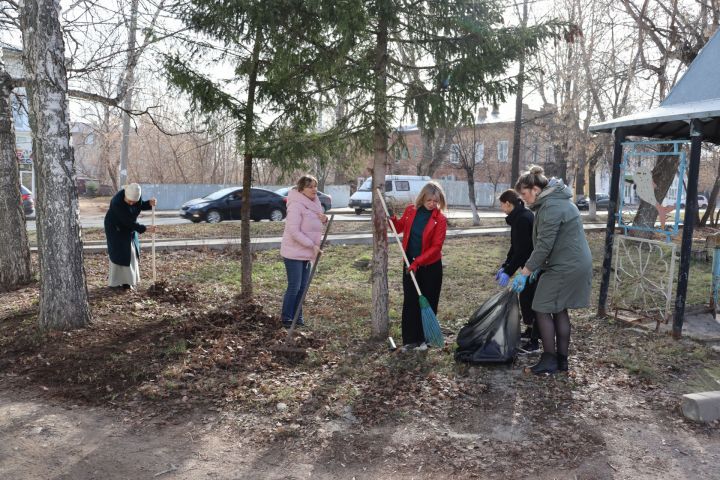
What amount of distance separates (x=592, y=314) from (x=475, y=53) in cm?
369

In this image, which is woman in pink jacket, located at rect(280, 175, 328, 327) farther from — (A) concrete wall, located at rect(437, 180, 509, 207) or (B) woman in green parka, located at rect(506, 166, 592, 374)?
(A) concrete wall, located at rect(437, 180, 509, 207)

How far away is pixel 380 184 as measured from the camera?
5527 mm

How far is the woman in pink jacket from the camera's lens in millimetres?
5918

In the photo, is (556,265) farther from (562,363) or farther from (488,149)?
(488,149)

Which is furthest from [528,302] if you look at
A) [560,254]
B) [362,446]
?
[362,446]

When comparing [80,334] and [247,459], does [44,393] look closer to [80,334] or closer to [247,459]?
[80,334]

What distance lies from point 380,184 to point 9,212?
531 centimetres

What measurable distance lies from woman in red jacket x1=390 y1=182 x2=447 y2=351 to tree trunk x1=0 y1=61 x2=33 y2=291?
5.46 meters

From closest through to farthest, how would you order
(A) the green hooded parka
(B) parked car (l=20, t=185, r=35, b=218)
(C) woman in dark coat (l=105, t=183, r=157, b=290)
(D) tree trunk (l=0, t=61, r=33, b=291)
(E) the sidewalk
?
(A) the green hooded parka, (C) woman in dark coat (l=105, t=183, r=157, b=290), (D) tree trunk (l=0, t=61, r=33, b=291), (E) the sidewalk, (B) parked car (l=20, t=185, r=35, b=218)

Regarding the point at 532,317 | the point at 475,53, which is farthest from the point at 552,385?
the point at 475,53

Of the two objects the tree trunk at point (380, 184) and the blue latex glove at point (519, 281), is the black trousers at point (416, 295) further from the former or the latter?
the blue latex glove at point (519, 281)

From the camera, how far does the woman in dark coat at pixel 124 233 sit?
7059mm

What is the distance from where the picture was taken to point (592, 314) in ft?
22.9

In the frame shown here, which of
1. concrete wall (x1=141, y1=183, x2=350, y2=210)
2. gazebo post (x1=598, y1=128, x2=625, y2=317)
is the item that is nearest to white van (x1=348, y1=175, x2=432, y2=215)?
concrete wall (x1=141, y1=183, x2=350, y2=210)
